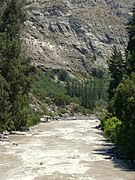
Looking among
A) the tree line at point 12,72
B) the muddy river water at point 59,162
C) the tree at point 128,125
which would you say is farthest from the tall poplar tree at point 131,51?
the tree line at point 12,72

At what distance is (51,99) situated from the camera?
183 meters

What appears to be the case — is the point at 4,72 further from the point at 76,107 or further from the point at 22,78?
the point at 76,107

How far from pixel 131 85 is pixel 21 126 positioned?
43.8 m

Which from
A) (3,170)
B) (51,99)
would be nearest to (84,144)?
(3,170)

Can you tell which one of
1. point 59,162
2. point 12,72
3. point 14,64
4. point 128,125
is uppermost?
point 14,64

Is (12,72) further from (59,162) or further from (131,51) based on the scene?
(59,162)

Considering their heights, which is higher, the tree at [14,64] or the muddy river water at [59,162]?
the tree at [14,64]

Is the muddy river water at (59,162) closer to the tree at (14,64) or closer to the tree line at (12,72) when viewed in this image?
the tree line at (12,72)

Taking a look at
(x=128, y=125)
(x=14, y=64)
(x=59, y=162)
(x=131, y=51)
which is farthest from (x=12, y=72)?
(x=59, y=162)

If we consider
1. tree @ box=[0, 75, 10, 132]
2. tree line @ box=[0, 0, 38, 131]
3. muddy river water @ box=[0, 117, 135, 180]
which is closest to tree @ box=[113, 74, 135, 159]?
muddy river water @ box=[0, 117, 135, 180]

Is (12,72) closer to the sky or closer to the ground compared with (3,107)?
closer to the sky

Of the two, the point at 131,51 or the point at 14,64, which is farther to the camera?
the point at 14,64

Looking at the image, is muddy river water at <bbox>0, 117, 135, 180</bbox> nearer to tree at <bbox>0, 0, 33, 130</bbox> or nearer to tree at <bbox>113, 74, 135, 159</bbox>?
tree at <bbox>113, 74, 135, 159</bbox>

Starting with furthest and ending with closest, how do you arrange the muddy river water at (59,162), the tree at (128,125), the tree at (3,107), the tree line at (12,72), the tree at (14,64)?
the tree at (14,64)
the tree line at (12,72)
the tree at (3,107)
the tree at (128,125)
the muddy river water at (59,162)
